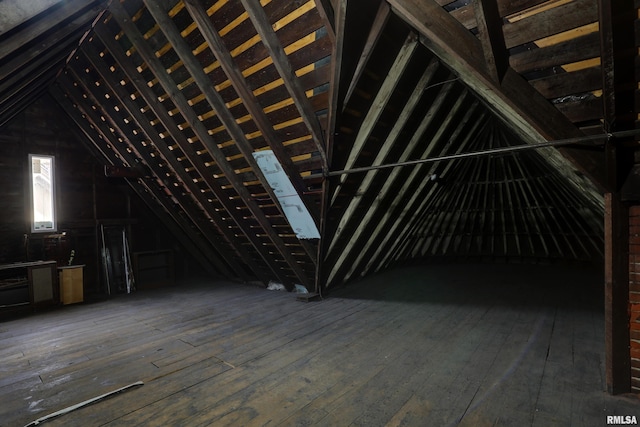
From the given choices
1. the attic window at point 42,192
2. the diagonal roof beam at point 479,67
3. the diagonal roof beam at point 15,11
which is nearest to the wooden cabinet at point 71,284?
the attic window at point 42,192

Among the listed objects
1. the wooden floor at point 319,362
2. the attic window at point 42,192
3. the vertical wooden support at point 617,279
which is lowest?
the wooden floor at point 319,362

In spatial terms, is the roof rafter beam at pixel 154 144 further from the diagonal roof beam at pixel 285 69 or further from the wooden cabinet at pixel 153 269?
the diagonal roof beam at pixel 285 69

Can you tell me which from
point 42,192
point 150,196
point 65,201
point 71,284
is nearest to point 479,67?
point 150,196

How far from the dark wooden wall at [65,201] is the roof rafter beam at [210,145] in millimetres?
3664

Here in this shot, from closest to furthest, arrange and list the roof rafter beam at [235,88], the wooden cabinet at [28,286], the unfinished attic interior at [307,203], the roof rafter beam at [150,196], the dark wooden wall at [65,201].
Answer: the unfinished attic interior at [307,203] < the roof rafter beam at [235,88] < the wooden cabinet at [28,286] < the dark wooden wall at [65,201] < the roof rafter beam at [150,196]

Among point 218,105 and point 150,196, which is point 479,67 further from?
point 150,196

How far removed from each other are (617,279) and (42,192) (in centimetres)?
870

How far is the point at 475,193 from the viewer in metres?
8.01

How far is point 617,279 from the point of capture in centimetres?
229

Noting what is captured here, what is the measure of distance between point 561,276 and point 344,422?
23.9ft

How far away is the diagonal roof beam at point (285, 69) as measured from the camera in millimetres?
2826

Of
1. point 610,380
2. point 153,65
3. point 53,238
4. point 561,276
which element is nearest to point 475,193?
point 561,276

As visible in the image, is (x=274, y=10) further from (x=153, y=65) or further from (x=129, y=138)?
(x=129, y=138)

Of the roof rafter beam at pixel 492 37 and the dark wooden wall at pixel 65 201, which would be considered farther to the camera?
the dark wooden wall at pixel 65 201
